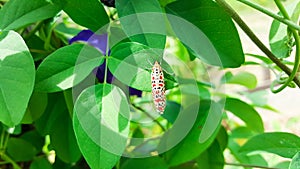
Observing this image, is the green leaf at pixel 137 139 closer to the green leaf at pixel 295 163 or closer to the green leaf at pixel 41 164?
the green leaf at pixel 41 164

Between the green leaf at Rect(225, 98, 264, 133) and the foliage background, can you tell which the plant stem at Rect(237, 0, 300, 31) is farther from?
the green leaf at Rect(225, 98, 264, 133)

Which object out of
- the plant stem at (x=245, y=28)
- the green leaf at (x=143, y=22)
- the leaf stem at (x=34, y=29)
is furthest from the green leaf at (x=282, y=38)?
the leaf stem at (x=34, y=29)

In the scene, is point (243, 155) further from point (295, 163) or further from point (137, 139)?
point (295, 163)

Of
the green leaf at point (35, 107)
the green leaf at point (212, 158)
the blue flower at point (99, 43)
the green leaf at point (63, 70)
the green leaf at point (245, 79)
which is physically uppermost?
the green leaf at point (63, 70)

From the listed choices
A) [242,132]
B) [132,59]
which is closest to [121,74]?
[132,59]

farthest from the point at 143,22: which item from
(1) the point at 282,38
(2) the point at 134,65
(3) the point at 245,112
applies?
(3) the point at 245,112

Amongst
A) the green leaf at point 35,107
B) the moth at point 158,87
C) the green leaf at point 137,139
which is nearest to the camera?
the moth at point 158,87
